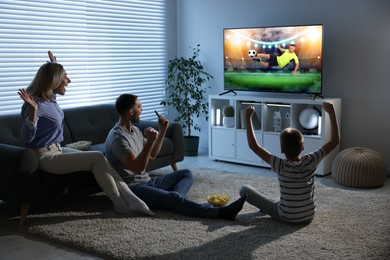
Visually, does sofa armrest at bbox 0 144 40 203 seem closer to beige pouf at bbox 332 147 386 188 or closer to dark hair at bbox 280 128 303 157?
dark hair at bbox 280 128 303 157

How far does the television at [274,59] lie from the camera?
16.5 feet

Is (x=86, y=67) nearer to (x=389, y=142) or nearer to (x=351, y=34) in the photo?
(x=351, y=34)

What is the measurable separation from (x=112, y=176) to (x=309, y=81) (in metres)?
2.49

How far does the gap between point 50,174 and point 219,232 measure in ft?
4.34

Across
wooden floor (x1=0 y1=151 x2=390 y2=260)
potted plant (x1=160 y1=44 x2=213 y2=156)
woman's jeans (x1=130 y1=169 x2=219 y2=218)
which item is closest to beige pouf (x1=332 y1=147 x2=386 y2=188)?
woman's jeans (x1=130 y1=169 x2=219 y2=218)

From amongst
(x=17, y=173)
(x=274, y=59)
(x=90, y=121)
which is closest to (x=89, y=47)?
(x=90, y=121)

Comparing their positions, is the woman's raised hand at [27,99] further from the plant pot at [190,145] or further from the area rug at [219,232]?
the plant pot at [190,145]

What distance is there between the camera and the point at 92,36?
18.0 ft

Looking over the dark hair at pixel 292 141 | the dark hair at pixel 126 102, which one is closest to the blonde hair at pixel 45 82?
the dark hair at pixel 126 102

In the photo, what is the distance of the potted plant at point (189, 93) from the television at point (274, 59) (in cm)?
49

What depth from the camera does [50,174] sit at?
140 inches

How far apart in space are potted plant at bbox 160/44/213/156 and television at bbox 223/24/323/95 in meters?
0.49

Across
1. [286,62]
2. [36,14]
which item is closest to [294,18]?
[286,62]

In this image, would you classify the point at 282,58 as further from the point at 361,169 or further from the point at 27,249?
the point at 27,249
